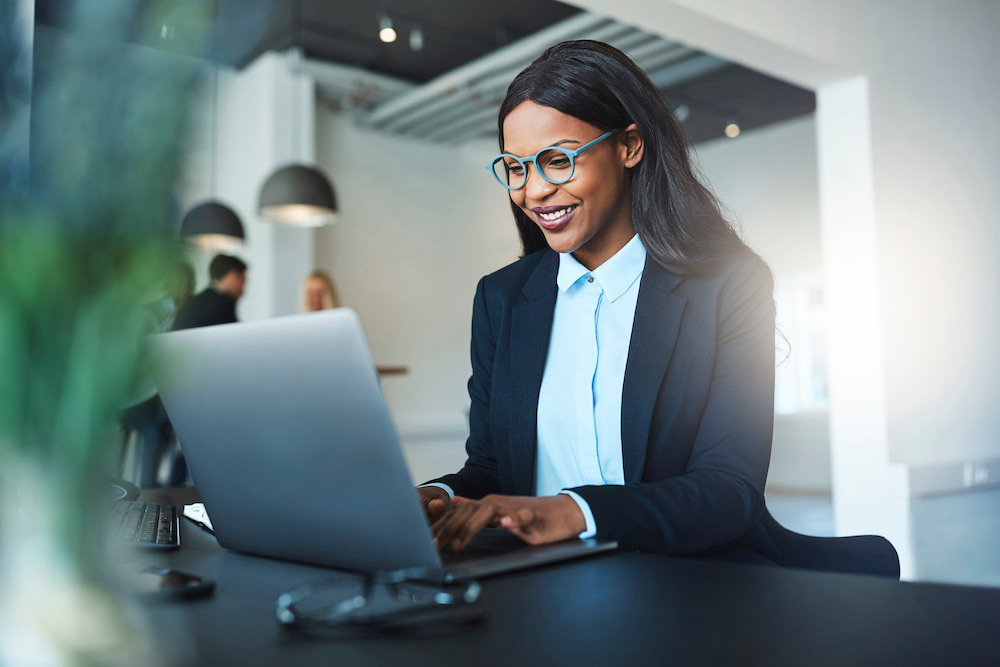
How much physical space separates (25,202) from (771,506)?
23.7 feet

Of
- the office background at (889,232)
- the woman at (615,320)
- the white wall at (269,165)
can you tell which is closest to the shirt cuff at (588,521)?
the woman at (615,320)

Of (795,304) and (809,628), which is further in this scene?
(795,304)

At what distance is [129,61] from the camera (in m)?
0.29

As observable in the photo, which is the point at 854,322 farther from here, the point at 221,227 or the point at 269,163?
the point at 269,163

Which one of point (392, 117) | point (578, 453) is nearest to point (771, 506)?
point (392, 117)

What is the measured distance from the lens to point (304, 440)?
2.51 ft

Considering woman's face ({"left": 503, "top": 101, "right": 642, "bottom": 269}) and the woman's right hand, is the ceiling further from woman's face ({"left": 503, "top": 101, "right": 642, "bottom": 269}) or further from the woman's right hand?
the woman's right hand

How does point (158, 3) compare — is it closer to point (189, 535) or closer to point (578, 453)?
point (189, 535)

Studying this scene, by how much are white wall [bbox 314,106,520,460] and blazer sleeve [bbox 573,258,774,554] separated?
6.88m

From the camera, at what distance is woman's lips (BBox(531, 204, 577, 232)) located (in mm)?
1429

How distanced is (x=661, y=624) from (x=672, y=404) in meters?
0.75

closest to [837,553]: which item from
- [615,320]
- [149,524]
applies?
[615,320]

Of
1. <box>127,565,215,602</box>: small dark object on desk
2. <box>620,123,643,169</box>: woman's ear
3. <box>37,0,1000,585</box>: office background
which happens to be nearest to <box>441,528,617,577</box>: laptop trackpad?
<box>127,565,215,602</box>: small dark object on desk

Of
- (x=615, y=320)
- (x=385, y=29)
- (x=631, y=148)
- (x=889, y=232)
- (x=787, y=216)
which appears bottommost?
(x=615, y=320)
